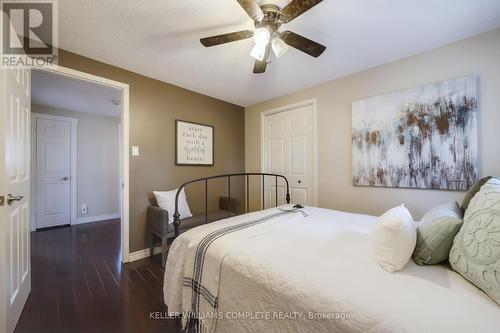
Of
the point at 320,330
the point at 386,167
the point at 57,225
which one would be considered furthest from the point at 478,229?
the point at 57,225

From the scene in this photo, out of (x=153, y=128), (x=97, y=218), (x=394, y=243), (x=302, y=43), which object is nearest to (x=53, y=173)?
(x=97, y=218)

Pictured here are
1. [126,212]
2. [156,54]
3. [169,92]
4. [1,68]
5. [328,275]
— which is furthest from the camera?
[169,92]

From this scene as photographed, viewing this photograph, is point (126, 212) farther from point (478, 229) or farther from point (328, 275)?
point (478, 229)

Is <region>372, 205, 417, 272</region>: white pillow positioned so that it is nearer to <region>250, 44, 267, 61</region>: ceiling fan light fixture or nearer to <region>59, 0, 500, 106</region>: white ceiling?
<region>250, 44, 267, 61</region>: ceiling fan light fixture

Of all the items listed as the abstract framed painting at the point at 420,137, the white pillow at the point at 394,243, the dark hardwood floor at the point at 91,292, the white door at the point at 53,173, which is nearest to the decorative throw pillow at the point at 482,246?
the white pillow at the point at 394,243

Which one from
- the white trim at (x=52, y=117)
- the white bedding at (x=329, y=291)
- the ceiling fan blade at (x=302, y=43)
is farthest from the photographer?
the white trim at (x=52, y=117)

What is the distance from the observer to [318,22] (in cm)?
169

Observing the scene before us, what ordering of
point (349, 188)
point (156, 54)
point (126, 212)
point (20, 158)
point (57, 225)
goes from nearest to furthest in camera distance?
1. point (20, 158)
2. point (156, 54)
3. point (126, 212)
4. point (349, 188)
5. point (57, 225)

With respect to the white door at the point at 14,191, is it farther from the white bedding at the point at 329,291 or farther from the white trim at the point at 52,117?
the white trim at the point at 52,117

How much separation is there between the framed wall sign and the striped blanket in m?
1.82

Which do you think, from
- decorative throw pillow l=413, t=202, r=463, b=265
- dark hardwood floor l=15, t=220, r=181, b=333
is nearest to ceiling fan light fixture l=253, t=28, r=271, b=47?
decorative throw pillow l=413, t=202, r=463, b=265

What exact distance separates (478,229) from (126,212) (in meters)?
2.84

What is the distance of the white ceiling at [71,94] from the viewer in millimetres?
2664

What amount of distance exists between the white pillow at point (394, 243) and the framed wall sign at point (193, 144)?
2.59 m
